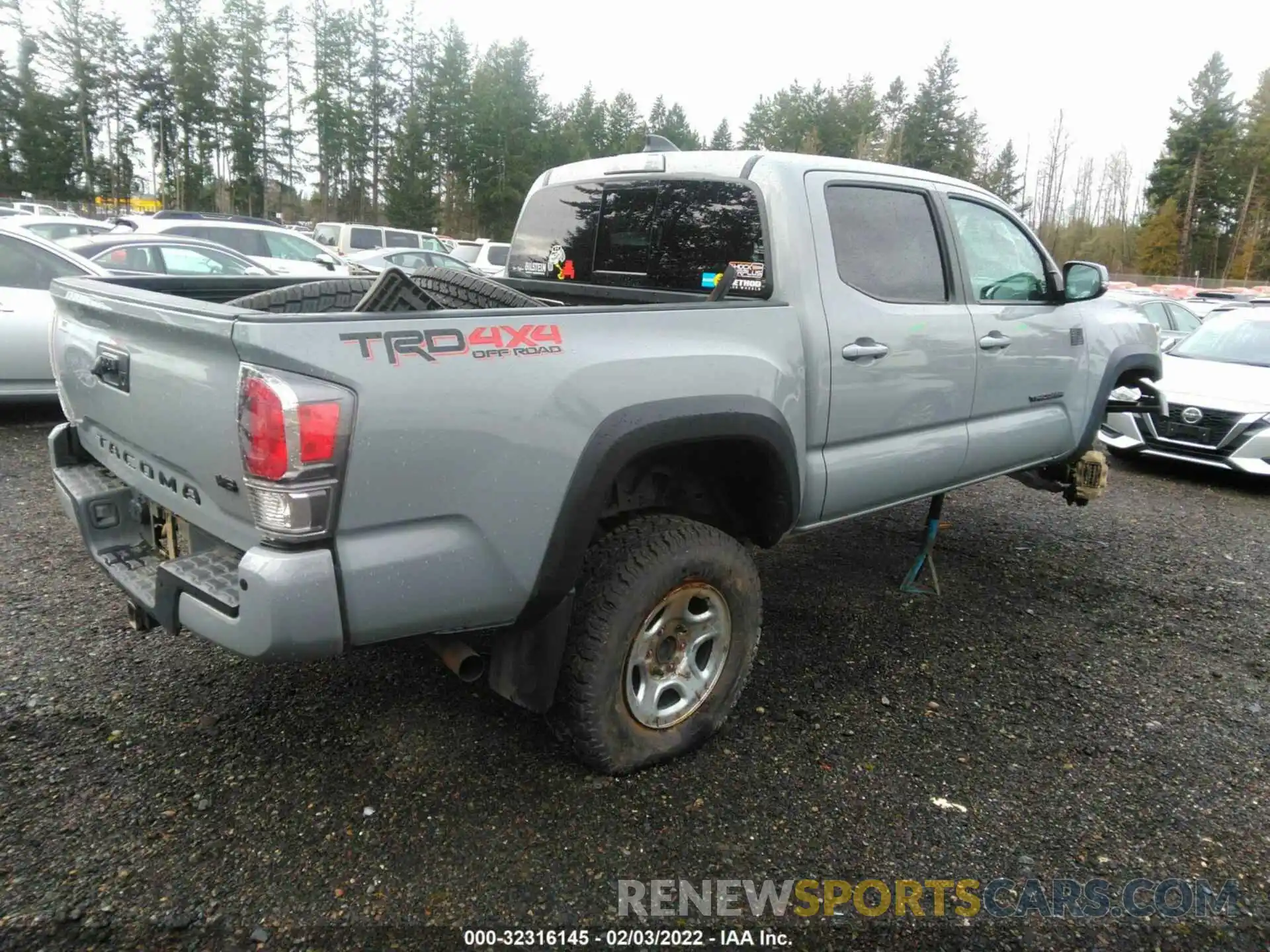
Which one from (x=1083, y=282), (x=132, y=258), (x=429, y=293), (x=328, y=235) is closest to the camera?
(x=429, y=293)

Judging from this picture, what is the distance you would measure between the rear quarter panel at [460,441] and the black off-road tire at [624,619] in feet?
0.94

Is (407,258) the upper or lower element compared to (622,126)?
lower

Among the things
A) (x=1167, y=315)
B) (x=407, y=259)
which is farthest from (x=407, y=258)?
(x=1167, y=315)

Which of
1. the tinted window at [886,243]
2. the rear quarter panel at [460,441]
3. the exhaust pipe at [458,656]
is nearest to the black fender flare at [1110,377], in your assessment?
the tinted window at [886,243]

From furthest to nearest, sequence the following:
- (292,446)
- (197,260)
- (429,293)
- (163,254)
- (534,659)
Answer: (197,260), (163,254), (429,293), (534,659), (292,446)

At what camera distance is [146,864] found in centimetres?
228

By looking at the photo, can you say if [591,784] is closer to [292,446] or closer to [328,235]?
[292,446]

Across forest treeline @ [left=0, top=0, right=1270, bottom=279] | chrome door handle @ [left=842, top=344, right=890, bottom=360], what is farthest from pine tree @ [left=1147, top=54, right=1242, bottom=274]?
chrome door handle @ [left=842, top=344, right=890, bottom=360]

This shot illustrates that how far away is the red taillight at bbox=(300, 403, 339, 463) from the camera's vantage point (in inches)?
75.9

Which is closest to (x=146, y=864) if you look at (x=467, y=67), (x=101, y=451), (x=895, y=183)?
(x=101, y=451)

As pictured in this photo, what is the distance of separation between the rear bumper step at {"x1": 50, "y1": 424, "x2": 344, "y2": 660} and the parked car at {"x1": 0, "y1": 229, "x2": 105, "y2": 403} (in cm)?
523

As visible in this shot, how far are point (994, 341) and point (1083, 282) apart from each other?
889 mm

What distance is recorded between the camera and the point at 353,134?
51.6 meters

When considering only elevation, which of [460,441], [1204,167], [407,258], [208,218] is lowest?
[460,441]
